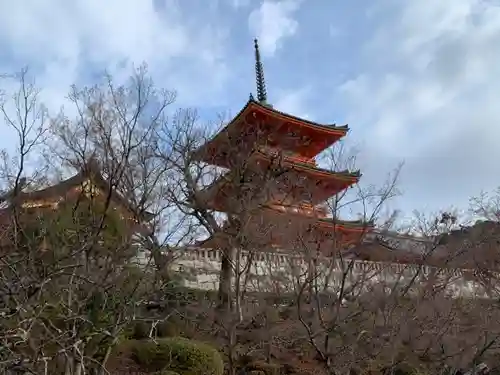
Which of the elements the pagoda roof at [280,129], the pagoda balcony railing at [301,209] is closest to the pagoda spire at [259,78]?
the pagoda roof at [280,129]

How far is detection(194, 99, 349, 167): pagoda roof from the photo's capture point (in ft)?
59.6

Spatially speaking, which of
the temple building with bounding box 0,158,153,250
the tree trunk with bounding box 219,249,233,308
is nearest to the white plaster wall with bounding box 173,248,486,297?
the tree trunk with bounding box 219,249,233,308

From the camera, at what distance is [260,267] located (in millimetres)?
14453

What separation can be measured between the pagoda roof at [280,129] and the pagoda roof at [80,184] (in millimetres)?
5084

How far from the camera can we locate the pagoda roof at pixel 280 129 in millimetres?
18156

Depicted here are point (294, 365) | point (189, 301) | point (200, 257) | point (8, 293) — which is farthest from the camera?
point (200, 257)

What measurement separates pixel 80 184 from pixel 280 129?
9829 mm

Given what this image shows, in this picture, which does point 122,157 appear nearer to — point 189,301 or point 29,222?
point 29,222

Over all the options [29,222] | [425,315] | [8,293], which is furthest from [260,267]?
[8,293]

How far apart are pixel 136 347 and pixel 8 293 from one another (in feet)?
25.2

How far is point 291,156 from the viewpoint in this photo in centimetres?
2072

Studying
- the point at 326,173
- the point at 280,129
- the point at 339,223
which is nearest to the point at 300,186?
the point at 339,223

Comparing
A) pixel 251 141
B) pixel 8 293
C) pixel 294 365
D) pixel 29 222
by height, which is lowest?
pixel 294 365

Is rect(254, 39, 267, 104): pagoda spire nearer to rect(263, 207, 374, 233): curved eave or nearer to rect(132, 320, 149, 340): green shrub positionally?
rect(263, 207, 374, 233): curved eave
